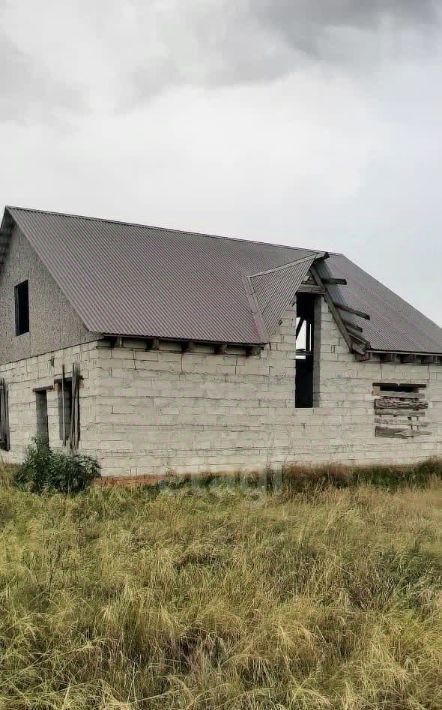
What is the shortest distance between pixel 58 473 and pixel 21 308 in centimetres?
621

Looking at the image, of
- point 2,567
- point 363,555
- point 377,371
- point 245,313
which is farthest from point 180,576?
point 377,371

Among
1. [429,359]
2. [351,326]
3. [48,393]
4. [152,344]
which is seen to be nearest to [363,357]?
[351,326]

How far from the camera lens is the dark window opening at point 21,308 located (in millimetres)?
16734

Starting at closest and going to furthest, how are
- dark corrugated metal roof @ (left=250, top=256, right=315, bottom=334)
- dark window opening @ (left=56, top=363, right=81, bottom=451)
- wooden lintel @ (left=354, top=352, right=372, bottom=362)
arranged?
dark window opening @ (left=56, top=363, right=81, bottom=451)
dark corrugated metal roof @ (left=250, top=256, right=315, bottom=334)
wooden lintel @ (left=354, top=352, right=372, bottom=362)

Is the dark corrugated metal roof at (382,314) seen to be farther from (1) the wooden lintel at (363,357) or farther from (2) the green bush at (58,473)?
(2) the green bush at (58,473)

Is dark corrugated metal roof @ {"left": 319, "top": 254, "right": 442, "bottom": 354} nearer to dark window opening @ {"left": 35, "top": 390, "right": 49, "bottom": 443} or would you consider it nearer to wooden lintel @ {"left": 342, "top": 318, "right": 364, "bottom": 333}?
wooden lintel @ {"left": 342, "top": 318, "right": 364, "bottom": 333}

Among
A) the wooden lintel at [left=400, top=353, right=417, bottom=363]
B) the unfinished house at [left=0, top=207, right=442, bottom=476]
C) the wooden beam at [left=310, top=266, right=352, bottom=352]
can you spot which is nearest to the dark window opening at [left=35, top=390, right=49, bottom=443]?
the unfinished house at [left=0, top=207, right=442, bottom=476]

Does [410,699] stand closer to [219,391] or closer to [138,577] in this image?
[138,577]

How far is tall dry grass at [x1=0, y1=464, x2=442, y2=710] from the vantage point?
4656 mm

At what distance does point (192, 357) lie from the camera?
44.0ft

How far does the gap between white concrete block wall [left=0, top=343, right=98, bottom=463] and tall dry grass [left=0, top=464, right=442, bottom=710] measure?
12.2 ft

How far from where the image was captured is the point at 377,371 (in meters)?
15.8

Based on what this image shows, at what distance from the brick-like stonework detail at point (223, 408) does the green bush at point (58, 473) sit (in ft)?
1.12

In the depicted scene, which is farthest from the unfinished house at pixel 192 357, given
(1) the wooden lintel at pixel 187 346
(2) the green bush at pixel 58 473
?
(2) the green bush at pixel 58 473
